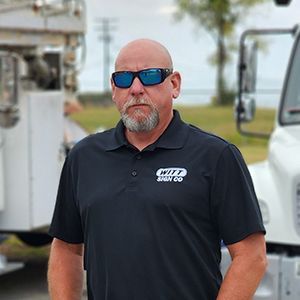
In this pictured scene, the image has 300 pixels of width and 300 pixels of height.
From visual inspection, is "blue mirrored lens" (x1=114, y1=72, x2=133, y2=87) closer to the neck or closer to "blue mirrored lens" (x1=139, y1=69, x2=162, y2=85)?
"blue mirrored lens" (x1=139, y1=69, x2=162, y2=85)

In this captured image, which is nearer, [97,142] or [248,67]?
[97,142]

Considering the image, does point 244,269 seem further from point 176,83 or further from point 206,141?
point 176,83

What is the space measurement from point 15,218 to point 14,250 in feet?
7.00

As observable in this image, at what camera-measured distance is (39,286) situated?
26.5 ft

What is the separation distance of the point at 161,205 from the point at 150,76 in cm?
42

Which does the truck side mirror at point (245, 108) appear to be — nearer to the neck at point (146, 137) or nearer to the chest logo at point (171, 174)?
the neck at point (146, 137)

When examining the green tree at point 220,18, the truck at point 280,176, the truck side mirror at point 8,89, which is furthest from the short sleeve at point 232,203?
the green tree at point 220,18

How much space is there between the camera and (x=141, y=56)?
9.49 feet

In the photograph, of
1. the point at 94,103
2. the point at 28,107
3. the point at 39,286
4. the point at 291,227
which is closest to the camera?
the point at 291,227

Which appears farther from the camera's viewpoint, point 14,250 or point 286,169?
point 14,250

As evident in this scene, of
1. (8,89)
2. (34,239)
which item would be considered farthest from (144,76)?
(34,239)

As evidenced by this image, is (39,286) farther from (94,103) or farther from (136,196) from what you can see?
(94,103)

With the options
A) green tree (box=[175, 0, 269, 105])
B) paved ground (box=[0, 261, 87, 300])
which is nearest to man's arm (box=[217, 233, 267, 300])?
paved ground (box=[0, 261, 87, 300])

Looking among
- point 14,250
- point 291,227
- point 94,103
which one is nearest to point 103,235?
point 291,227
